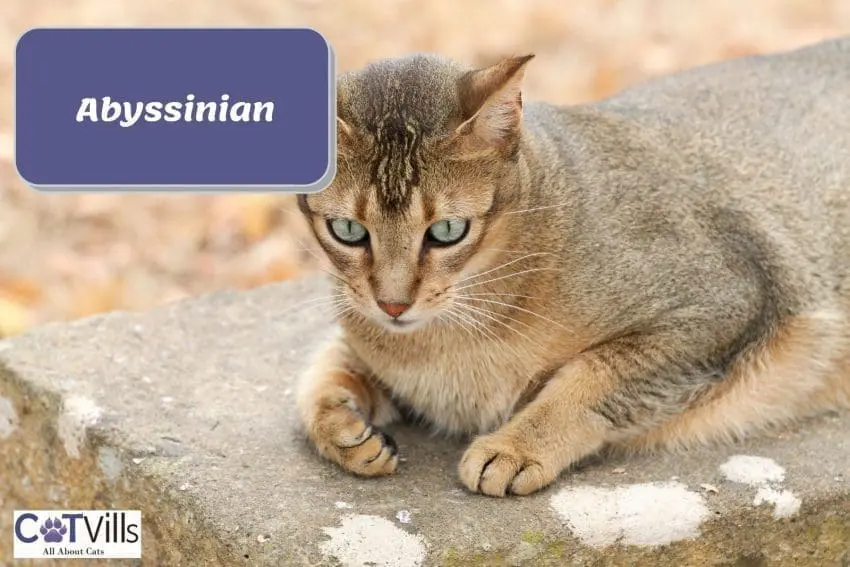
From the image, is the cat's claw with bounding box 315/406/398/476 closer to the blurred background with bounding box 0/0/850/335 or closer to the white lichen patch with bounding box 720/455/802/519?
the white lichen patch with bounding box 720/455/802/519

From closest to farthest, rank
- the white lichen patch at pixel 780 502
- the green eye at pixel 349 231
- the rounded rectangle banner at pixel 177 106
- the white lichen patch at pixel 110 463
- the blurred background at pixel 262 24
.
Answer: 1. the rounded rectangle banner at pixel 177 106
2. the green eye at pixel 349 231
3. the white lichen patch at pixel 780 502
4. the white lichen patch at pixel 110 463
5. the blurred background at pixel 262 24

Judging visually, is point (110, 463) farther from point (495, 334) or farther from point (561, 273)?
point (561, 273)

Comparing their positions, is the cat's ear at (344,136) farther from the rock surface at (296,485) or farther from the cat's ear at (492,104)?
the rock surface at (296,485)

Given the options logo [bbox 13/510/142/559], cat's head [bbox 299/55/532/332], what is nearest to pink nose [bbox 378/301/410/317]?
cat's head [bbox 299/55/532/332]

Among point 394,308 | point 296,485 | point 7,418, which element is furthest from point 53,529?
point 394,308

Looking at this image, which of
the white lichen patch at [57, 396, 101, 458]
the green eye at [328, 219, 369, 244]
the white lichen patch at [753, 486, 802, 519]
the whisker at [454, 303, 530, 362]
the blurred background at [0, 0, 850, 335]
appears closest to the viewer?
the green eye at [328, 219, 369, 244]

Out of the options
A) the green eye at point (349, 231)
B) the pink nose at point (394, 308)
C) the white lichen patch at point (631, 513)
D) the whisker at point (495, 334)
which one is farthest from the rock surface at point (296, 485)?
the green eye at point (349, 231)

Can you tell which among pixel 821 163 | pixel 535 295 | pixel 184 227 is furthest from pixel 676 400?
pixel 184 227

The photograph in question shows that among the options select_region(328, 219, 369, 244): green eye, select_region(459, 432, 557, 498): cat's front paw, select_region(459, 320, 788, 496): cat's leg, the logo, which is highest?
select_region(328, 219, 369, 244): green eye
